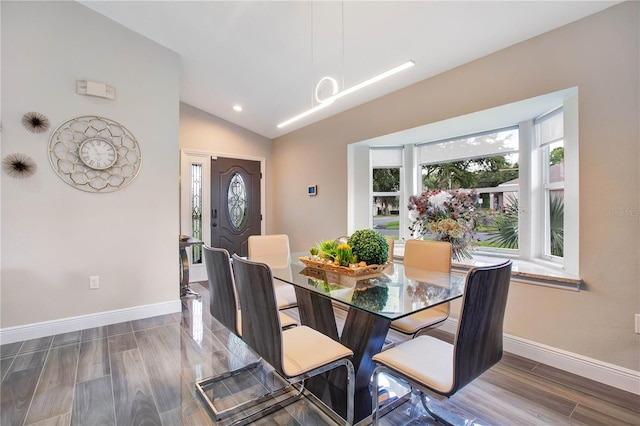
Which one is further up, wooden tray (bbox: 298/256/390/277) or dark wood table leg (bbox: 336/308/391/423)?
wooden tray (bbox: 298/256/390/277)

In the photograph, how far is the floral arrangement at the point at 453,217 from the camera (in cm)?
280

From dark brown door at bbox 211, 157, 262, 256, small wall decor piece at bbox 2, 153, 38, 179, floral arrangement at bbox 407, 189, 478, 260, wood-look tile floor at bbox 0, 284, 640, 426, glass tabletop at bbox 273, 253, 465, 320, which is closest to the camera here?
glass tabletop at bbox 273, 253, 465, 320

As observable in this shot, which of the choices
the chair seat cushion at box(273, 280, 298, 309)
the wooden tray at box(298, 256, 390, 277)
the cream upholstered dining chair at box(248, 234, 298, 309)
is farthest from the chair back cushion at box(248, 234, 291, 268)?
the wooden tray at box(298, 256, 390, 277)

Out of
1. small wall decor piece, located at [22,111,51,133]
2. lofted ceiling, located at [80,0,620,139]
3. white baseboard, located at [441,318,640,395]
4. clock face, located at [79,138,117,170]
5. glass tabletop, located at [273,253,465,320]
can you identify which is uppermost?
lofted ceiling, located at [80,0,620,139]

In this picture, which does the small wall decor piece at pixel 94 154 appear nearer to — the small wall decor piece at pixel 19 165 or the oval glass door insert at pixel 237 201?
the small wall decor piece at pixel 19 165

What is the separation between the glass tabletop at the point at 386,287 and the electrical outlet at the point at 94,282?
2161 millimetres

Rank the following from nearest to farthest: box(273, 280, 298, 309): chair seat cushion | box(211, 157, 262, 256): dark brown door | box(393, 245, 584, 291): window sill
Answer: box(393, 245, 584, 291): window sill → box(273, 280, 298, 309): chair seat cushion → box(211, 157, 262, 256): dark brown door

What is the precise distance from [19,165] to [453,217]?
4037 mm

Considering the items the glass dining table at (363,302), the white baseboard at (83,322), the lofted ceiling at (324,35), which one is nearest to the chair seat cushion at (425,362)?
the glass dining table at (363,302)

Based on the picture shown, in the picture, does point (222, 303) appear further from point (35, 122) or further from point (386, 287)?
point (35, 122)

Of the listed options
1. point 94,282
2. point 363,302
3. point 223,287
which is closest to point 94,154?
point 94,282

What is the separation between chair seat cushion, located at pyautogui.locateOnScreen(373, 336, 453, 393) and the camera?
1256mm

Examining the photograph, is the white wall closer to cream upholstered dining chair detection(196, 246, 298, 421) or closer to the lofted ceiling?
the lofted ceiling

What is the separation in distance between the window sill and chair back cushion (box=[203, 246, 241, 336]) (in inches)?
84.0
